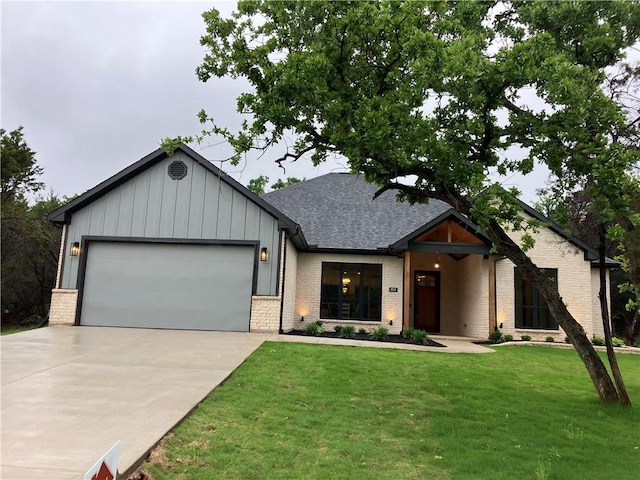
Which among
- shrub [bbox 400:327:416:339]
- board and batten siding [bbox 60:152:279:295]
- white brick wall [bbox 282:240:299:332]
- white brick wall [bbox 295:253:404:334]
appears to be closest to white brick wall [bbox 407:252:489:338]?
white brick wall [bbox 295:253:404:334]

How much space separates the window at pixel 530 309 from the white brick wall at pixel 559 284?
235 millimetres

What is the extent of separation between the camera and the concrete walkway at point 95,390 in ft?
12.3

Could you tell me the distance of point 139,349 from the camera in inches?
360

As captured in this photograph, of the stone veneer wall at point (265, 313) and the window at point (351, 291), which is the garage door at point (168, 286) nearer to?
the stone veneer wall at point (265, 313)

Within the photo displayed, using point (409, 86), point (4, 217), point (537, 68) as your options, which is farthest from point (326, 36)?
point (4, 217)

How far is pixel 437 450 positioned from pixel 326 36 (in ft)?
20.0

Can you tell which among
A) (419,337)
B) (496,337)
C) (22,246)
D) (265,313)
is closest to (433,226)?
(419,337)

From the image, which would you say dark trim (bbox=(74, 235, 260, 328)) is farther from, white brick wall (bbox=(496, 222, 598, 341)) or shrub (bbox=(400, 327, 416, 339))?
white brick wall (bbox=(496, 222, 598, 341))

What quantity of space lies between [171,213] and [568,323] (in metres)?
10.7

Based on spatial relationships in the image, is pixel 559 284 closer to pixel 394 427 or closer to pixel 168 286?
pixel 394 427

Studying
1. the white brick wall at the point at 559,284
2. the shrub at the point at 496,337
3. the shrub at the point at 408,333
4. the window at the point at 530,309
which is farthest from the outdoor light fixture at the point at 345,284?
the window at the point at 530,309

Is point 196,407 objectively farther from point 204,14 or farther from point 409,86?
point 204,14

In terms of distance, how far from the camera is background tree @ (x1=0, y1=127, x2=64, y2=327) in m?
21.2

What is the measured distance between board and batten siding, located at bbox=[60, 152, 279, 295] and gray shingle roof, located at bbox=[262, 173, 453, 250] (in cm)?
327
